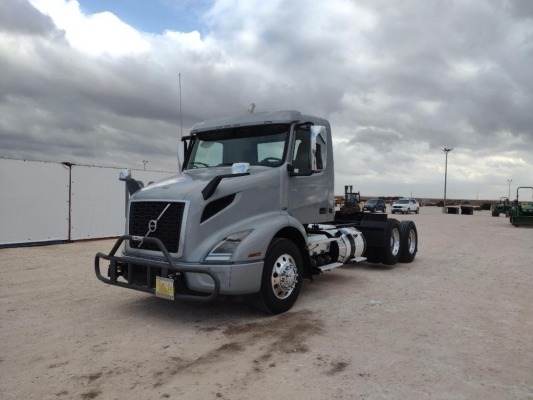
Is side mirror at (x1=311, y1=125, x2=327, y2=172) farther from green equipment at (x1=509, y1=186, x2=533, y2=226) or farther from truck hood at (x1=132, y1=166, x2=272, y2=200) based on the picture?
green equipment at (x1=509, y1=186, x2=533, y2=226)

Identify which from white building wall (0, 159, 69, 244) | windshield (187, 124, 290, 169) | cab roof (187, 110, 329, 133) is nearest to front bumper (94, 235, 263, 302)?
windshield (187, 124, 290, 169)

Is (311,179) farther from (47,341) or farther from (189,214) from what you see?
(47,341)

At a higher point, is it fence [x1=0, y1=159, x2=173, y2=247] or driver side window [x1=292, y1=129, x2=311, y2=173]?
driver side window [x1=292, y1=129, x2=311, y2=173]

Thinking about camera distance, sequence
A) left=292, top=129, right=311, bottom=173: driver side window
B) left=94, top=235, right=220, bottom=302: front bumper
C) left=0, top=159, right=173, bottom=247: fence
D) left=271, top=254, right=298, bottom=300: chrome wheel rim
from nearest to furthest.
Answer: left=94, top=235, right=220, bottom=302: front bumper < left=271, top=254, right=298, bottom=300: chrome wheel rim < left=292, top=129, right=311, bottom=173: driver side window < left=0, top=159, right=173, bottom=247: fence

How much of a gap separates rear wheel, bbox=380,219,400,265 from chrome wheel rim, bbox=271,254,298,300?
157 inches

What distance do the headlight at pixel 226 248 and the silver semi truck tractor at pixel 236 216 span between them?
0.04 ft

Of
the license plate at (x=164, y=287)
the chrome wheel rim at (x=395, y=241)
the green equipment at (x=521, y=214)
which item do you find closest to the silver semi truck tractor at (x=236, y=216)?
the license plate at (x=164, y=287)

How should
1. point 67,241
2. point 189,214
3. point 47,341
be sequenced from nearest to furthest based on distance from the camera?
1. point 47,341
2. point 189,214
3. point 67,241

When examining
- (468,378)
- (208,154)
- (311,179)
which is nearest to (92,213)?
(208,154)

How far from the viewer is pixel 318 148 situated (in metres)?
5.98

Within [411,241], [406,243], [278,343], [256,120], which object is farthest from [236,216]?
[411,241]

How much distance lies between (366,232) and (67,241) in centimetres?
1002

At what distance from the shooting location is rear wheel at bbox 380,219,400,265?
9008mm

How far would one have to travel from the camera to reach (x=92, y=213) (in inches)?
575
